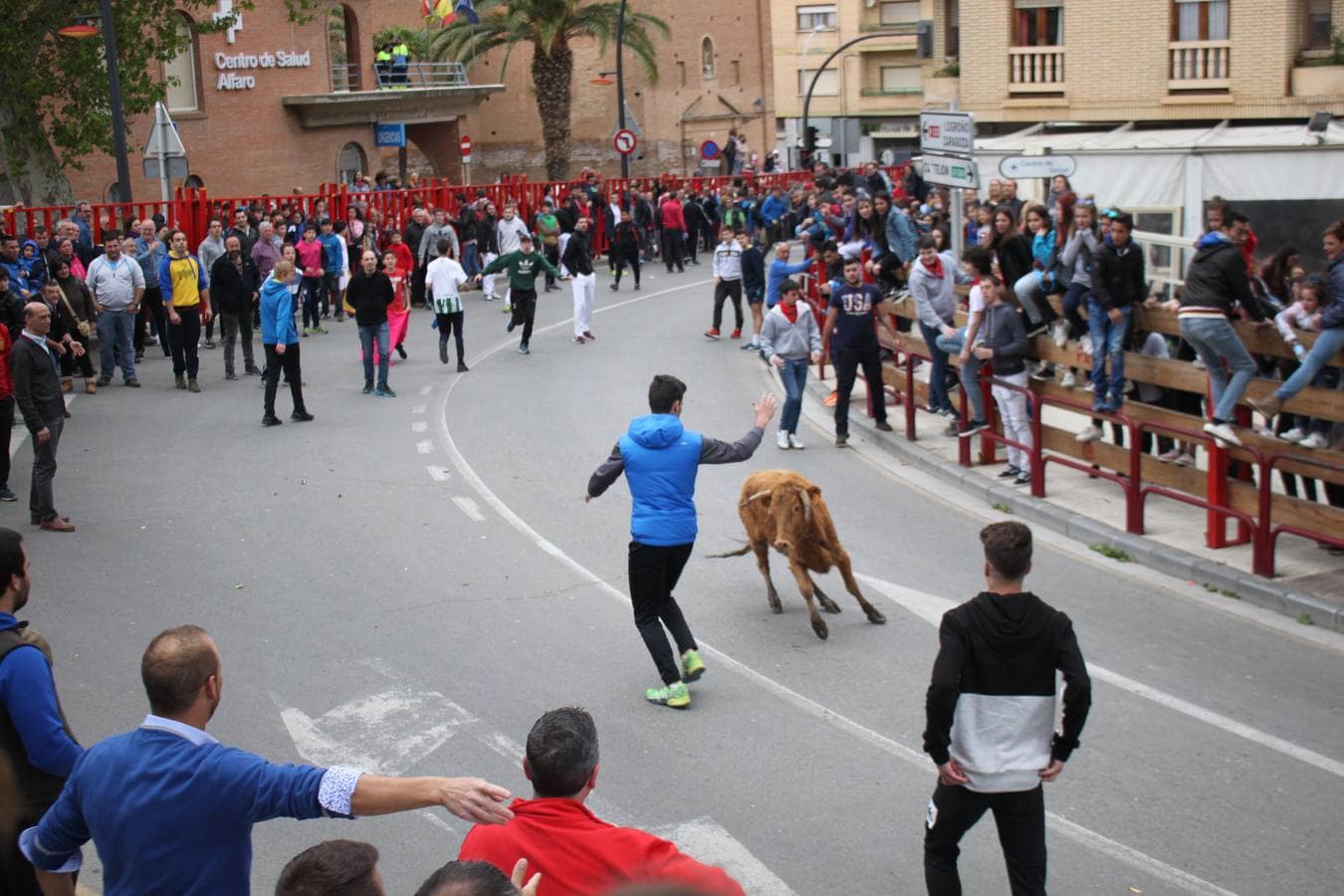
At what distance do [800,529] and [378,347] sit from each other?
11.0 m

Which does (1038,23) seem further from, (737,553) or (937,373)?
(737,553)

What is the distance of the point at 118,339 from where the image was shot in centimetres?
2069

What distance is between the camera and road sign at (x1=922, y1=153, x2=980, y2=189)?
16078 mm

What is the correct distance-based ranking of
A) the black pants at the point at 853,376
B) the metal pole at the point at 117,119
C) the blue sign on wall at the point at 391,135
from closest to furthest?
1. the black pants at the point at 853,376
2. the metal pole at the point at 117,119
3. the blue sign on wall at the point at 391,135

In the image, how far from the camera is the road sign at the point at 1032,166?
1644 centimetres

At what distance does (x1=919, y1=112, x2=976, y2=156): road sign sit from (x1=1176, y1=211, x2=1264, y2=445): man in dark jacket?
4.76 metres

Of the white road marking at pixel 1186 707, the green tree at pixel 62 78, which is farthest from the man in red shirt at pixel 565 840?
the green tree at pixel 62 78

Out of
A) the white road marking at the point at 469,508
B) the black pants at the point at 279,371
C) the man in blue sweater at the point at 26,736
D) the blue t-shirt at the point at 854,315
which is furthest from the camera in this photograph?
the black pants at the point at 279,371

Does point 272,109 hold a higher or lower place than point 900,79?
lower

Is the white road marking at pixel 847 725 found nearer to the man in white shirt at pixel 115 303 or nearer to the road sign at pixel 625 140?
the man in white shirt at pixel 115 303

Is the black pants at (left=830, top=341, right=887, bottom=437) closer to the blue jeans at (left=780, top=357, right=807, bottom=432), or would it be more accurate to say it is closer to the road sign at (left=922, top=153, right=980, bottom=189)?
the blue jeans at (left=780, top=357, right=807, bottom=432)

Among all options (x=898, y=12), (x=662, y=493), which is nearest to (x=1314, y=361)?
(x=662, y=493)

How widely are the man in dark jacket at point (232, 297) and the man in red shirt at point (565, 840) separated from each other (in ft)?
57.1

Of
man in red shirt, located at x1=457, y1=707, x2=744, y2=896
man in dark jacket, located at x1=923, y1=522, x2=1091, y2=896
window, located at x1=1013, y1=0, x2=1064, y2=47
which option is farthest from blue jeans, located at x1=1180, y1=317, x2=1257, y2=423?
window, located at x1=1013, y1=0, x2=1064, y2=47
